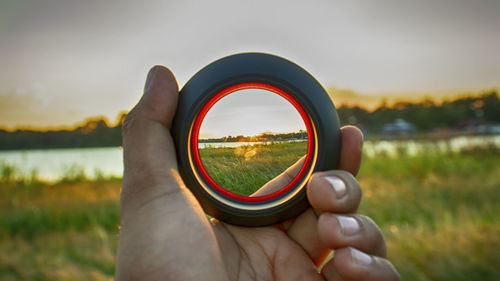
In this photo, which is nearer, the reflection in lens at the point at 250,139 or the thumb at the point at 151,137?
the thumb at the point at 151,137

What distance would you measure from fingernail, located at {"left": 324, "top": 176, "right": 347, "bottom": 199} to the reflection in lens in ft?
0.64

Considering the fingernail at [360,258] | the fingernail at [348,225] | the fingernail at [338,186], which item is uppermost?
the fingernail at [338,186]

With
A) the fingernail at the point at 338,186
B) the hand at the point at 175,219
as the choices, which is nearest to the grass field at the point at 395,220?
the hand at the point at 175,219

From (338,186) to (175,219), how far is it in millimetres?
692

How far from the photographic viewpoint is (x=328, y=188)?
4.92 ft

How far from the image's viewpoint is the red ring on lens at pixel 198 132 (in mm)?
1612

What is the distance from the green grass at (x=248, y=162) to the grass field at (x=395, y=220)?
64 centimetres

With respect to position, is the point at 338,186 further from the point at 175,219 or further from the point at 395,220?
the point at 395,220

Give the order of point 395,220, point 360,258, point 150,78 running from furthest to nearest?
1. point 395,220
2. point 150,78
3. point 360,258

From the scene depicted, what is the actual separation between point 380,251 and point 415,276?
3.00 meters

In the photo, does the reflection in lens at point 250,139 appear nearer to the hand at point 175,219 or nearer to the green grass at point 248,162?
the green grass at point 248,162

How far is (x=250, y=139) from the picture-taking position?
1.64 m

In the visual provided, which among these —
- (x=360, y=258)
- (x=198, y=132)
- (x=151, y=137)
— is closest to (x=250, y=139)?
(x=198, y=132)

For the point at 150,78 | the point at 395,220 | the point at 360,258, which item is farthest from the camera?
the point at 395,220
